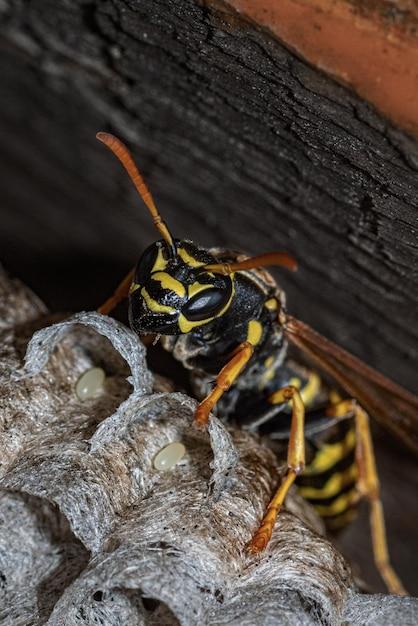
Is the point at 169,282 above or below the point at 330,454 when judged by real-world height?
above

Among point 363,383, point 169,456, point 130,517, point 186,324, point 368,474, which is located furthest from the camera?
point 368,474

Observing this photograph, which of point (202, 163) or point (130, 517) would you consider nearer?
point (130, 517)

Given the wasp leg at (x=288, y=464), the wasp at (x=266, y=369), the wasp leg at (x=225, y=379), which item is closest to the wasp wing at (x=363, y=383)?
the wasp at (x=266, y=369)

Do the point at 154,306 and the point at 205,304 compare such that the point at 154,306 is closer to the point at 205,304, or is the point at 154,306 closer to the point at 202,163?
the point at 205,304

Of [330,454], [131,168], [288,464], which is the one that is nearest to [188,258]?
[131,168]

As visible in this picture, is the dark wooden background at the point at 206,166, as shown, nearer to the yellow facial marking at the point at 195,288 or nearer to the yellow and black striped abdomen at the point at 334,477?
the yellow and black striped abdomen at the point at 334,477

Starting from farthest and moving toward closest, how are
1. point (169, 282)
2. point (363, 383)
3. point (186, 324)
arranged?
point (363, 383) → point (186, 324) → point (169, 282)
